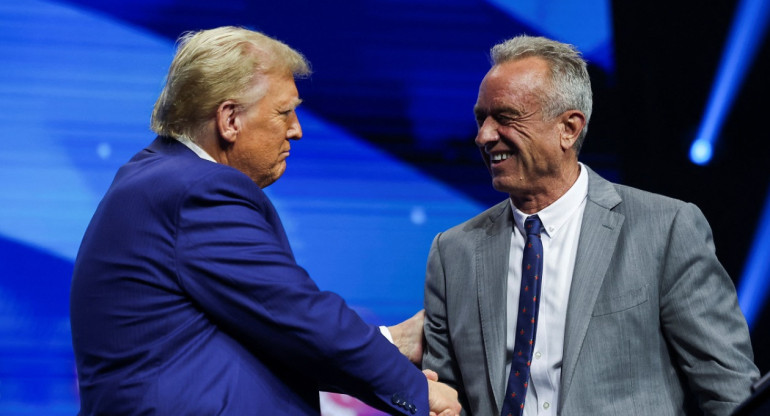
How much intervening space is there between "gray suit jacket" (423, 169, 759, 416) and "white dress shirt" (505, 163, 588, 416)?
0.11ft

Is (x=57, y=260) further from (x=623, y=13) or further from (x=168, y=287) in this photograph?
(x=623, y=13)

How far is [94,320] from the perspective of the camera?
1621mm

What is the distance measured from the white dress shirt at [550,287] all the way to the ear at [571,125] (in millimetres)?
105

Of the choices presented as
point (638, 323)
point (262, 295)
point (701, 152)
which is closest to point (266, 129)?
point (262, 295)

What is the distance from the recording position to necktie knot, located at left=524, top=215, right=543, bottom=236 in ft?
7.00

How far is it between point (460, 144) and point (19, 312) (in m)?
1.64

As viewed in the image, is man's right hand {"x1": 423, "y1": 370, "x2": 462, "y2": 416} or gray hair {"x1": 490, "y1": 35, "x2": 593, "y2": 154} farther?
gray hair {"x1": 490, "y1": 35, "x2": 593, "y2": 154}

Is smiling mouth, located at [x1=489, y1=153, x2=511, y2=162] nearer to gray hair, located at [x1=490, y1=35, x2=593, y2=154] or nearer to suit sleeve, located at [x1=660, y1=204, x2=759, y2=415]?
gray hair, located at [x1=490, y1=35, x2=593, y2=154]

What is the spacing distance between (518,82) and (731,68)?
4.51 feet

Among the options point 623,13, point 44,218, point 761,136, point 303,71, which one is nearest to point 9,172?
point 44,218

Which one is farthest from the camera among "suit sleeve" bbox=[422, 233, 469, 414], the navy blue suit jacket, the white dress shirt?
"suit sleeve" bbox=[422, 233, 469, 414]

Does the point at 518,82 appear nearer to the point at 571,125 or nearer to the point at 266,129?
the point at 571,125

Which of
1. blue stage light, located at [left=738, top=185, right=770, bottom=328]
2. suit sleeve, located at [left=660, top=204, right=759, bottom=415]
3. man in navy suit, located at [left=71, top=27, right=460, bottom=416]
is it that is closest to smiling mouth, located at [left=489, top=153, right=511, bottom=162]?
suit sleeve, located at [left=660, top=204, right=759, bottom=415]

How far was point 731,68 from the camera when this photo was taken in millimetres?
3162
